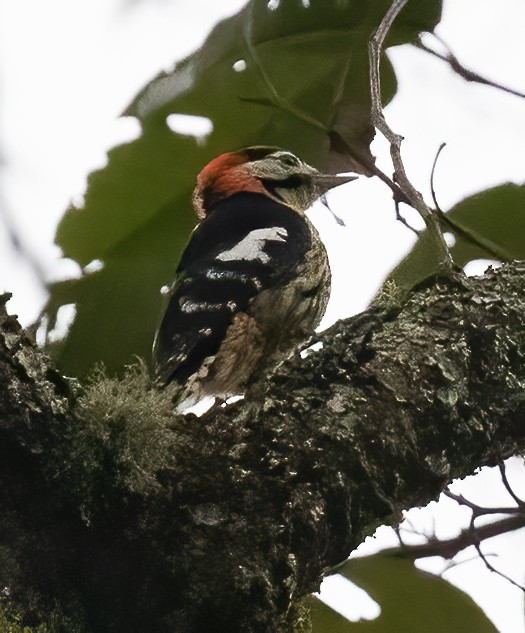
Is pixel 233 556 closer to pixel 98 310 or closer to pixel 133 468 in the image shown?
pixel 133 468

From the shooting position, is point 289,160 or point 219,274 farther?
point 289,160

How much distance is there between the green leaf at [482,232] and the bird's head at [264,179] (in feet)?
1.86

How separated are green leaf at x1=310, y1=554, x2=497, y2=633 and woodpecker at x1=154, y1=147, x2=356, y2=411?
1.51 feet

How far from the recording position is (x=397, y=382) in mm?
1531

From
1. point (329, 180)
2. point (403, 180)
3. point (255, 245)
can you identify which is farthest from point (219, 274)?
point (329, 180)

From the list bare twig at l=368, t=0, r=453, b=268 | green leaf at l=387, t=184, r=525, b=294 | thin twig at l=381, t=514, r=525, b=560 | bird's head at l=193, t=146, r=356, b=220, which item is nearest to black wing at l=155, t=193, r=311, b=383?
bird's head at l=193, t=146, r=356, b=220

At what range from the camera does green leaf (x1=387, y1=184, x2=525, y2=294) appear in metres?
2.04

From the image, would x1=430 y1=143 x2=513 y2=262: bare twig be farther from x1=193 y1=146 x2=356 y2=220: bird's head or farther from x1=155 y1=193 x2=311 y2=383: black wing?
x1=193 y1=146 x2=356 y2=220: bird's head

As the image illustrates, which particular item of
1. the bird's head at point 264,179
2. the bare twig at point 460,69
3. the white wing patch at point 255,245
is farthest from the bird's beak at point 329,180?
the bare twig at point 460,69

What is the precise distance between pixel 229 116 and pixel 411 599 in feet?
3.77

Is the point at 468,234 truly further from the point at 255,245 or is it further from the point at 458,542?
the point at 458,542

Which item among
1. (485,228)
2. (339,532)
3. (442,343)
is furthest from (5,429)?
(485,228)

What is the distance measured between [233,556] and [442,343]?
1.87ft

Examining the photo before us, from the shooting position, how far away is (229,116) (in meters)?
2.23
